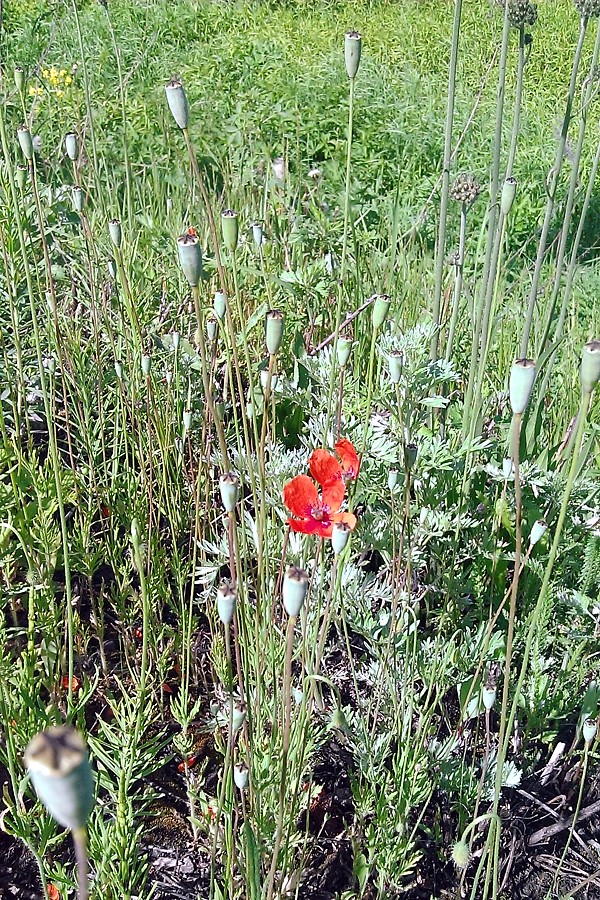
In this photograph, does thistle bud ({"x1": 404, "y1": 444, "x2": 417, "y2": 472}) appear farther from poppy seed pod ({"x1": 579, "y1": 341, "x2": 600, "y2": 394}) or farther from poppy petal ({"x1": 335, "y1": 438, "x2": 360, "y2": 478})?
poppy seed pod ({"x1": 579, "y1": 341, "x2": 600, "y2": 394})

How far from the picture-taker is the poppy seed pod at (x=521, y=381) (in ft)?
2.71

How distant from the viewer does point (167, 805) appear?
1.29 metres

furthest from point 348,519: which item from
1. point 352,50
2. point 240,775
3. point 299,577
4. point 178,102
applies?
point 352,50

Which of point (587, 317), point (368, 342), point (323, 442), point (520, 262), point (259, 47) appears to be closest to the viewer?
point (323, 442)

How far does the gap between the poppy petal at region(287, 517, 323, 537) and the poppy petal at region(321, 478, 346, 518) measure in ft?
0.16

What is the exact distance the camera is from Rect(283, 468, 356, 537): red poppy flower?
0.96m

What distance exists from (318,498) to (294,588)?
0.30m

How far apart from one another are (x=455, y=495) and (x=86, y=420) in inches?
25.7

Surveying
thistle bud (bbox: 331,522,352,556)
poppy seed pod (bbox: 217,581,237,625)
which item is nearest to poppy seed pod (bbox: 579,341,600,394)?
thistle bud (bbox: 331,522,352,556)

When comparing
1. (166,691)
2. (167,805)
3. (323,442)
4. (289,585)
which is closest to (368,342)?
(323,442)

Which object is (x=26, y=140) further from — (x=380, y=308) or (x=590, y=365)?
(x=590, y=365)

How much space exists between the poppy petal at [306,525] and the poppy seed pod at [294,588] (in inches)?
7.5

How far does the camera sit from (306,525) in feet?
3.19

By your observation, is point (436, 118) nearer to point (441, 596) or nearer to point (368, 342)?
point (368, 342)
